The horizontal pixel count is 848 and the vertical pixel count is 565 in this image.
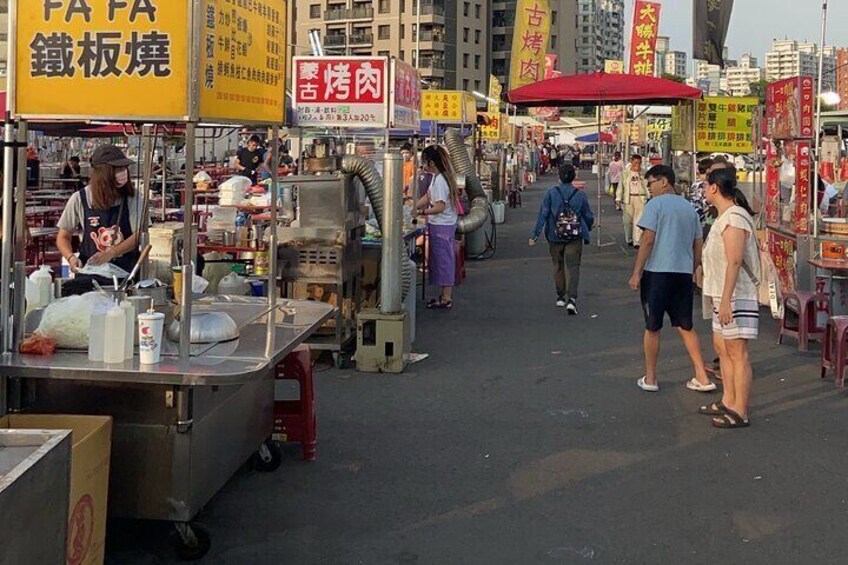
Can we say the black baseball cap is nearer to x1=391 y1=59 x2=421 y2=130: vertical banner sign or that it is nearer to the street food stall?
the street food stall

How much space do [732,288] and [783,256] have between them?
4841 mm

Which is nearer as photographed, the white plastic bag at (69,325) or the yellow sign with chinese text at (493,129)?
the white plastic bag at (69,325)

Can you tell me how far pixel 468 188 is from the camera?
15.1 m

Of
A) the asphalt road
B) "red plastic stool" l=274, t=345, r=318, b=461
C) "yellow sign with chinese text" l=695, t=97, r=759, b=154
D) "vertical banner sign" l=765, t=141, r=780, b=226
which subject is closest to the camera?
the asphalt road

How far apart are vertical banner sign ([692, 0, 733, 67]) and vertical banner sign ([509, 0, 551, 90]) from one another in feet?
28.5

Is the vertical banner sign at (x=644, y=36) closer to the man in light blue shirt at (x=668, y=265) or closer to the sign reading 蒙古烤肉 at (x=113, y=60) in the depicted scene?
the man in light blue shirt at (x=668, y=265)

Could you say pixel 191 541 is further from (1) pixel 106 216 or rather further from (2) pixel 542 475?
(1) pixel 106 216

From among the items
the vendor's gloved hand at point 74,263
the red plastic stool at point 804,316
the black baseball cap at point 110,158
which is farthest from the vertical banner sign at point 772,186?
the vendor's gloved hand at point 74,263

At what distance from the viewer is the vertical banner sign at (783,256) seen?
10.7m

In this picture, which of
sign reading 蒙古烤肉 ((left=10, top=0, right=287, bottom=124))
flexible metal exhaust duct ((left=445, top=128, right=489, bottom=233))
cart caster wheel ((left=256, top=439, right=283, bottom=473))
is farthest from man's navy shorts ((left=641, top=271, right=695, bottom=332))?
flexible metal exhaust duct ((left=445, top=128, right=489, bottom=233))

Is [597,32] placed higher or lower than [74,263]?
higher

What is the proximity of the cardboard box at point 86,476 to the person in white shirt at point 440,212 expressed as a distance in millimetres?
7663

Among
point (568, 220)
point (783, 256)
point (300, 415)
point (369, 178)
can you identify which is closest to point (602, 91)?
point (568, 220)

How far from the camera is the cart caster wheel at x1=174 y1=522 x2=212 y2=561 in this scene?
14.7 ft
